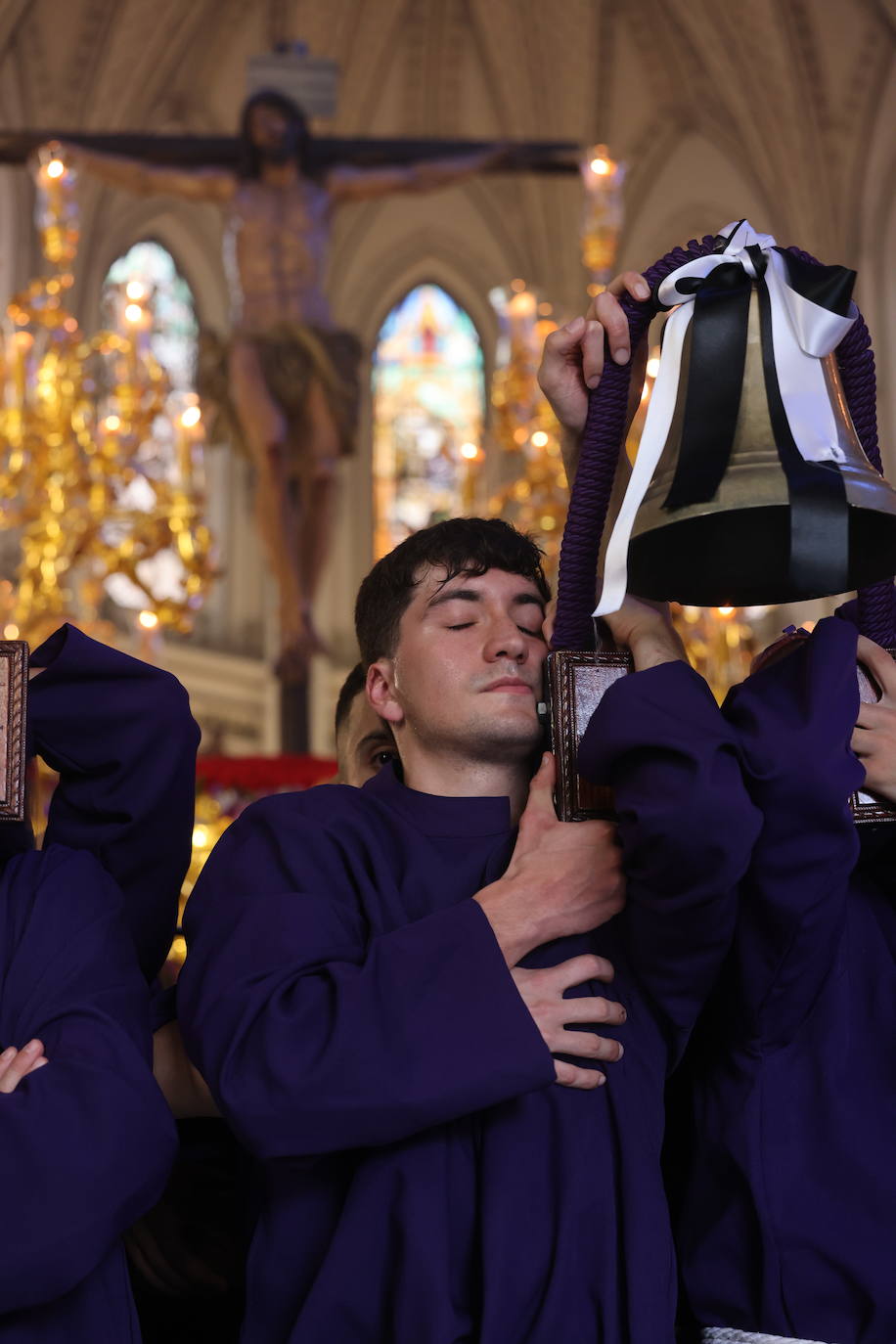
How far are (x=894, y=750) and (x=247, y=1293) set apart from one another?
95cm

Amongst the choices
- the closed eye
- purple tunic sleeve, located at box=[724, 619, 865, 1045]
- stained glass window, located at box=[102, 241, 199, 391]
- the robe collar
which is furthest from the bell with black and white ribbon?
stained glass window, located at box=[102, 241, 199, 391]

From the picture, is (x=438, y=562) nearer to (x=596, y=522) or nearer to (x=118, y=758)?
(x=596, y=522)

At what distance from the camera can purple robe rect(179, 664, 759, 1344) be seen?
154cm

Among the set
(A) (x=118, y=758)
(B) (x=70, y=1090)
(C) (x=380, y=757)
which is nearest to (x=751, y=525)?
(A) (x=118, y=758)

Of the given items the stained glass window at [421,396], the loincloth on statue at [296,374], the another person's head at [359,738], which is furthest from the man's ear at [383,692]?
the stained glass window at [421,396]

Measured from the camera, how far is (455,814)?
1.89m

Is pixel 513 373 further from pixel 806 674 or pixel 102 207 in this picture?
pixel 102 207

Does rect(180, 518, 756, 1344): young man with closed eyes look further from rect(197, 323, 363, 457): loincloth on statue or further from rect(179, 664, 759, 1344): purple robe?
rect(197, 323, 363, 457): loincloth on statue

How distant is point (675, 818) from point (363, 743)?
114cm

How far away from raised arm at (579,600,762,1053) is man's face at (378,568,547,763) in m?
0.23

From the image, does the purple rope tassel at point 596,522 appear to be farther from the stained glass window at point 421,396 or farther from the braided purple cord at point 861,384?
the stained glass window at point 421,396

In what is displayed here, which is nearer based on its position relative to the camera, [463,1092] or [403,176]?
[463,1092]

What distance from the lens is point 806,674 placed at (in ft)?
5.43

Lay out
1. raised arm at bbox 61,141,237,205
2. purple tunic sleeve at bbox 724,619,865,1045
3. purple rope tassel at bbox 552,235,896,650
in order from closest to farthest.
Result: 1. purple tunic sleeve at bbox 724,619,865,1045
2. purple rope tassel at bbox 552,235,896,650
3. raised arm at bbox 61,141,237,205
